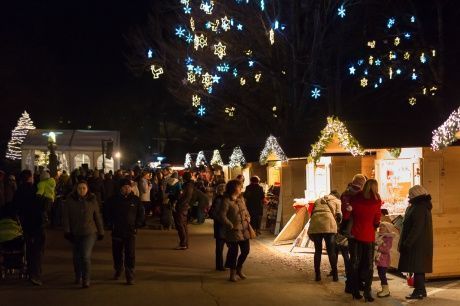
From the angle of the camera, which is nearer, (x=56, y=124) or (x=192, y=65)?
(x=192, y=65)

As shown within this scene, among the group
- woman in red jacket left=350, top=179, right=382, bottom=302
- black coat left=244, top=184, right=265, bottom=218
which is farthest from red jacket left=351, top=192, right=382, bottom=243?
black coat left=244, top=184, right=265, bottom=218

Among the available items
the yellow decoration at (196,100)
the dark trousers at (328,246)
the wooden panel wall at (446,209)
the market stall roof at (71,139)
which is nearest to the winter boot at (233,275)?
the dark trousers at (328,246)

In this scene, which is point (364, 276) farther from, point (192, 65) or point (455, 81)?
point (455, 81)

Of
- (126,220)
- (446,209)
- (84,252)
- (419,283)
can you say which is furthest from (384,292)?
(84,252)

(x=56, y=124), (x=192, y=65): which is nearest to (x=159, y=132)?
(x=56, y=124)

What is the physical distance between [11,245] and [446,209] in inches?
293

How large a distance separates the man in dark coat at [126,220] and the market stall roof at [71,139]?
2268 cm

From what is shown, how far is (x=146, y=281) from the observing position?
10602 mm

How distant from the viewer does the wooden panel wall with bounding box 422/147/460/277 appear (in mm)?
10234

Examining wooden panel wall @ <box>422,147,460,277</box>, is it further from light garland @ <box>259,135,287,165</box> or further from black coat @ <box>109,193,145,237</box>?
light garland @ <box>259,135,287,165</box>

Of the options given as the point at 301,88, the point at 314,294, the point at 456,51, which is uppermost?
the point at 456,51

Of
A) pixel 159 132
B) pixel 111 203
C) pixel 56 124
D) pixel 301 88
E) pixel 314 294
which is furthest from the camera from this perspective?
pixel 159 132

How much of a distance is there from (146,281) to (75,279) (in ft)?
4.04

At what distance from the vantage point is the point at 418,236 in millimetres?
8812
